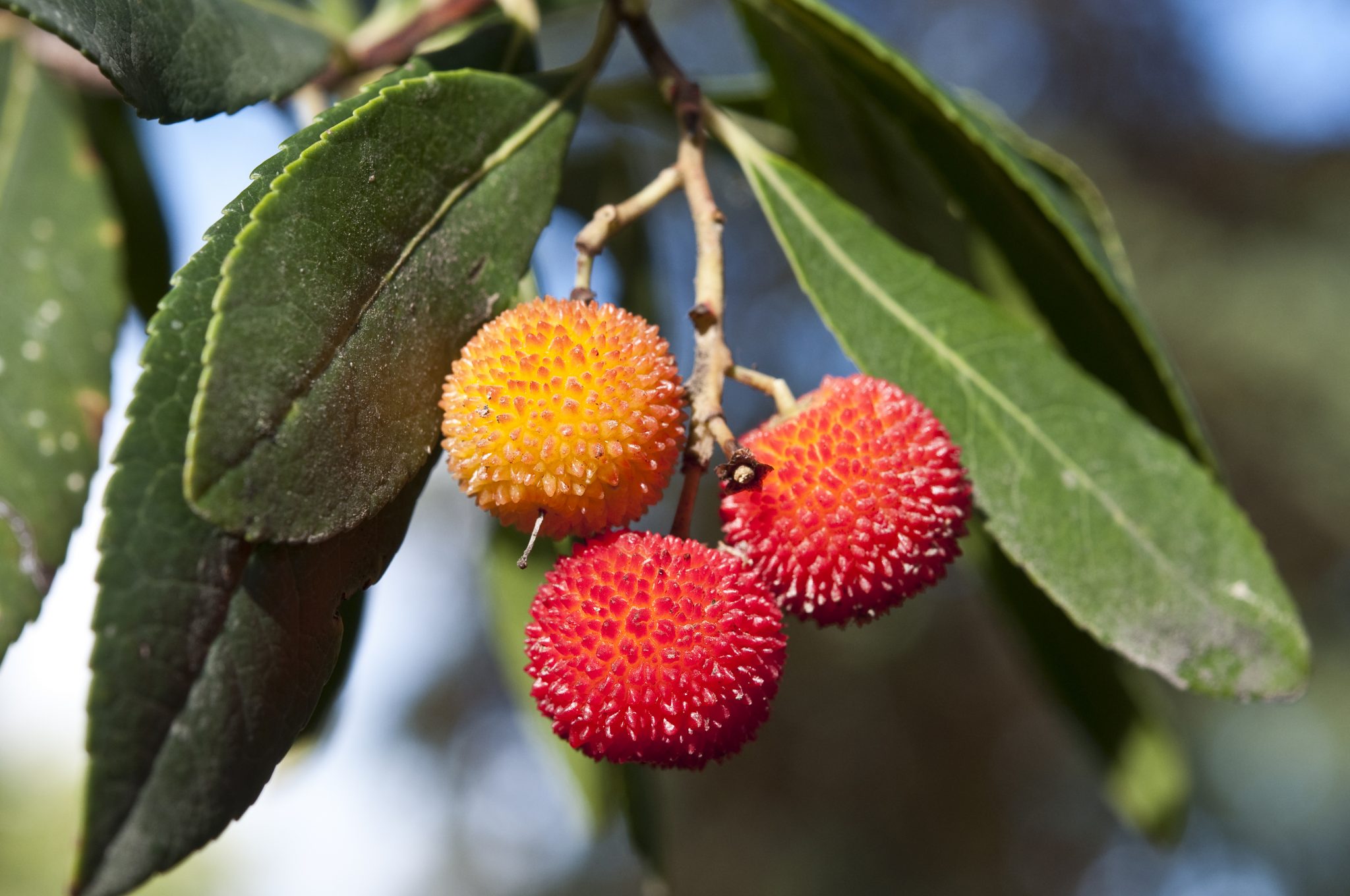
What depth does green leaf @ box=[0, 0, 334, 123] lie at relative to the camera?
681mm

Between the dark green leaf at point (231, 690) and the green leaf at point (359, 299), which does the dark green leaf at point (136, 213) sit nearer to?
the green leaf at point (359, 299)

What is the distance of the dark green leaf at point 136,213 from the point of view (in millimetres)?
1437

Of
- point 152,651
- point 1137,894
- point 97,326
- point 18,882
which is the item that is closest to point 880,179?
point 97,326

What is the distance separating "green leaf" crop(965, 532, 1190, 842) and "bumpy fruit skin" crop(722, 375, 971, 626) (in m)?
0.64

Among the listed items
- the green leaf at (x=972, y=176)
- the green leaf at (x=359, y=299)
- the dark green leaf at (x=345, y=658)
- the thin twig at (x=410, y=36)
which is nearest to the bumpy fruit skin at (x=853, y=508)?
the green leaf at (x=359, y=299)

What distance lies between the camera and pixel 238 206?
650 mm

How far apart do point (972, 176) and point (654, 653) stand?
82 centimetres

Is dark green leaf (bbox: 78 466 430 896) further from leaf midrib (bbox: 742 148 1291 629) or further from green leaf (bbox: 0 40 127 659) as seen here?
leaf midrib (bbox: 742 148 1291 629)

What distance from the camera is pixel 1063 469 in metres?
1.01

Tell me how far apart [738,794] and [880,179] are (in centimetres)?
763

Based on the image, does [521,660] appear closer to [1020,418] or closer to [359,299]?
[1020,418]

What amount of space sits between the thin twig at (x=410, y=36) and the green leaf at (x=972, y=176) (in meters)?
0.38

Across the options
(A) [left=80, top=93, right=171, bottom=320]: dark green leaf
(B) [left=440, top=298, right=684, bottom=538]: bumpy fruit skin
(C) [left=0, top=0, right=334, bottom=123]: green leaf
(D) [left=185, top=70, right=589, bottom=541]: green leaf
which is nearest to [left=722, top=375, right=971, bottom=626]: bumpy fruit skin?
(B) [left=440, top=298, right=684, bottom=538]: bumpy fruit skin

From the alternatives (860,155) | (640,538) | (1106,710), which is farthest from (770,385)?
(1106,710)
